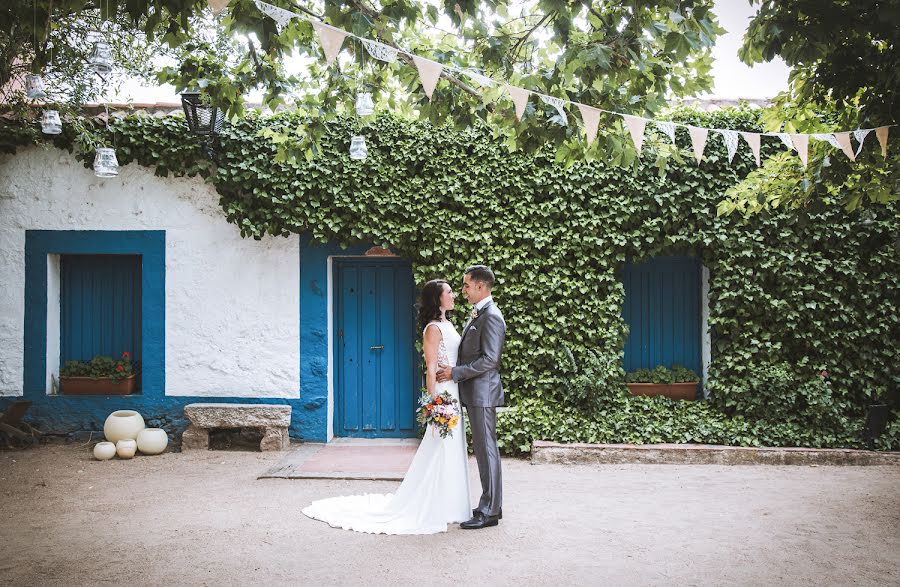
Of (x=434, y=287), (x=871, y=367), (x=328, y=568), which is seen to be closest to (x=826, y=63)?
(x=434, y=287)

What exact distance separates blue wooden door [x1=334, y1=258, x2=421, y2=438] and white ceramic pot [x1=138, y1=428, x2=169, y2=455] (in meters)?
1.99

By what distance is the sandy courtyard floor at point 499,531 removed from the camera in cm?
402

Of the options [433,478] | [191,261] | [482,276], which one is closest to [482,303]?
[482,276]

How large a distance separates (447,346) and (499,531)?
1.35 meters

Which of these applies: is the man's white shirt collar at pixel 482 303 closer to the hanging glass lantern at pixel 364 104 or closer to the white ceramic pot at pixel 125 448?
the hanging glass lantern at pixel 364 104

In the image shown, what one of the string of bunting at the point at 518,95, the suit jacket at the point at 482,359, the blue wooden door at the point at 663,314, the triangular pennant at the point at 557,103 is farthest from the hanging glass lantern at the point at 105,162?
the blue wooden door at the point at 663,314

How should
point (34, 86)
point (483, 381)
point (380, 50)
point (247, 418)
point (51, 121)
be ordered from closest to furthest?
point (380, 50)
point (483, 381)
point (34, 86)
point (51, 121)
point (247, 418)

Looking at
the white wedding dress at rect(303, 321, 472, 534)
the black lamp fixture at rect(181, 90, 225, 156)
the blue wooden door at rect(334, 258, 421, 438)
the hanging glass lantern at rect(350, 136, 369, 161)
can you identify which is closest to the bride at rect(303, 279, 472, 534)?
the white wedding dress at rect(303, 321, 472, 534)

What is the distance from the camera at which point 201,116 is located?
7086 mm

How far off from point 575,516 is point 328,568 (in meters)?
2.02

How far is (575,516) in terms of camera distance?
519 centimetres

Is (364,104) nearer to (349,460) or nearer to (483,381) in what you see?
(483,381)

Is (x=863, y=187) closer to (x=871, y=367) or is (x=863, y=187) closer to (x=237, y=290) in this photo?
(x=871, y=367)

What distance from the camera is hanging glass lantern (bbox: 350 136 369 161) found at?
23.6ft
